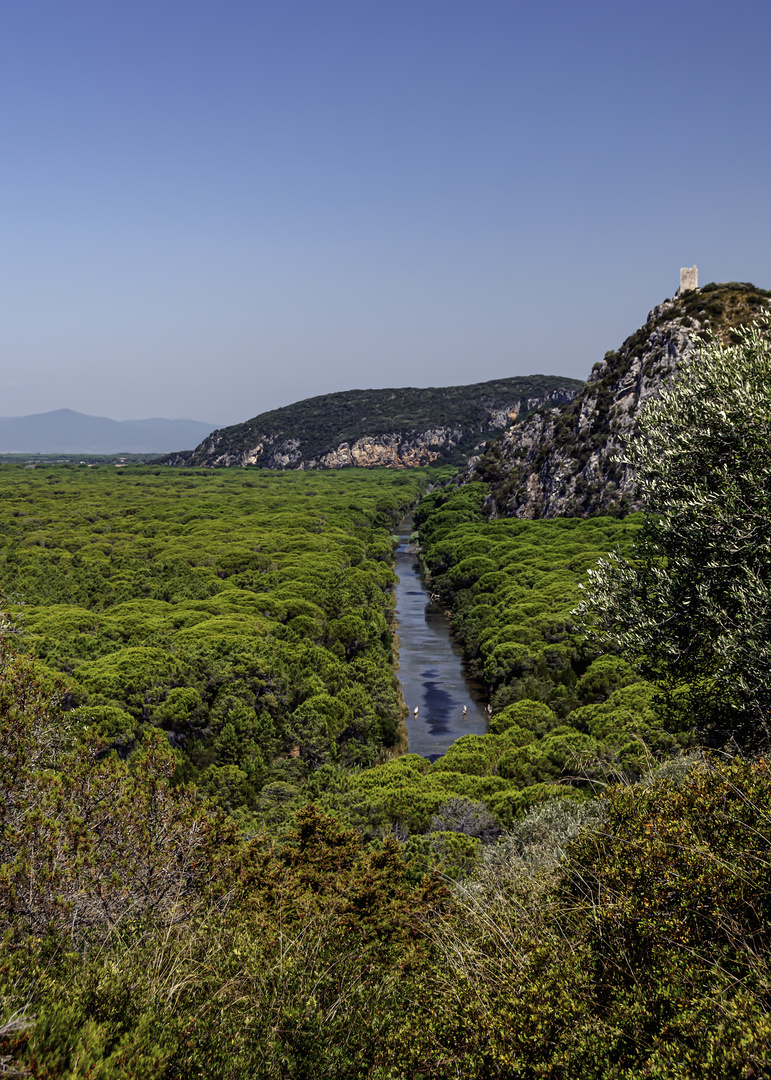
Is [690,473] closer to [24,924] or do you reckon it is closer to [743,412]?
[743,412]

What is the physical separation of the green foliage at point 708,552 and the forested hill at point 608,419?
258 ft

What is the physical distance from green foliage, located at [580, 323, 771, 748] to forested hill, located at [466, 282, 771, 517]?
78529 millimetres

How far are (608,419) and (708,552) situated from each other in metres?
107

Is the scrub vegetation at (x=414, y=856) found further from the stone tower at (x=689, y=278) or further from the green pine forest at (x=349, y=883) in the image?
the stone tower at (x=689, y=278)

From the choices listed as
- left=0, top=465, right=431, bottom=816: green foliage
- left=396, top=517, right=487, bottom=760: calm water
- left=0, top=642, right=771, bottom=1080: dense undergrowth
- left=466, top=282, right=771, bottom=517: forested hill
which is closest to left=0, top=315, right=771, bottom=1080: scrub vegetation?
left=0, top=642, right=771, bottom=1080: dense undergrowth

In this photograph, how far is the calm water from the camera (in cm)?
4597

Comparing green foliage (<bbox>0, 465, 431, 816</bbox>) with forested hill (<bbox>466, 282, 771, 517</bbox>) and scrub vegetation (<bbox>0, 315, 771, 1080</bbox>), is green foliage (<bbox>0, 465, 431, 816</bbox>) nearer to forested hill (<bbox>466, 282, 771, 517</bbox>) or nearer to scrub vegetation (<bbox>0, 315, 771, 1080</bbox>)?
scrub vegetation (<bbox>0, 315, 771, 1080</bbox>)

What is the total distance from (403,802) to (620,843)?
61.9 ft

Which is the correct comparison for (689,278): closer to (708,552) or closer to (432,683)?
(432,683)

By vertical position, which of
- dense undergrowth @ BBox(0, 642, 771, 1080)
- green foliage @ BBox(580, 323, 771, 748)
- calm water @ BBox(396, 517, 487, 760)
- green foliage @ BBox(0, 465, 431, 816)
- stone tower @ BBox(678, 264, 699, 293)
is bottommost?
calm water @ BBox(396, 517, 487, 760)

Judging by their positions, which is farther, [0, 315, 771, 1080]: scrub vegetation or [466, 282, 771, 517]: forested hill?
[466, 282, 771, 517]: forested hill

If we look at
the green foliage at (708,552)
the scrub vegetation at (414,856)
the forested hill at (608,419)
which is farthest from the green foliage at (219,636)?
the forested hill at (608,419)

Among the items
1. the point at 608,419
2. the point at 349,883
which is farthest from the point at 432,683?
the point at 608,419

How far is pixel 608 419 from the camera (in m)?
116
